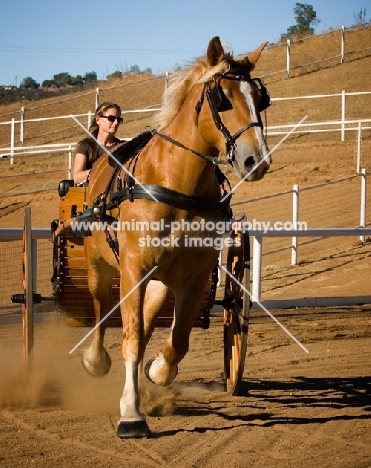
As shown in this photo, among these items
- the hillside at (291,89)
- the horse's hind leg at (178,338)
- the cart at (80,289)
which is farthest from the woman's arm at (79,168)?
the hillside at (291,89)

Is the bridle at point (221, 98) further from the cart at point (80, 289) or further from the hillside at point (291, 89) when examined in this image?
the hillside at point (291, 89)

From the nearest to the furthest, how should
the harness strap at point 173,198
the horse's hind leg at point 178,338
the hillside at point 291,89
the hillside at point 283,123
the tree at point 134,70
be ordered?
the harness strap at point 173,198
the horse's hind leg at point 178,338
the hillside at point 283,123
the hillside at point 291,89
the tree at point 134,70

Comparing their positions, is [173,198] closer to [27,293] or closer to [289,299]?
[27,293]

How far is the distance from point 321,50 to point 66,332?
2507 cm

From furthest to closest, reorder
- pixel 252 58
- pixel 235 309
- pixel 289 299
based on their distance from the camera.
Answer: pixel 289 299 → pixel 235 309 → pixel 252 58

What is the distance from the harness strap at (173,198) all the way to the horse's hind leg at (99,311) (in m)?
1.32

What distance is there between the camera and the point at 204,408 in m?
5.62

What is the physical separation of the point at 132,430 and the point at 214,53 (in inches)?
92.2

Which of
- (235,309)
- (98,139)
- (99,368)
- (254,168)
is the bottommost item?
(99,368)

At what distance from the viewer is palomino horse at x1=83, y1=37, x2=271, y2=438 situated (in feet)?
15.3

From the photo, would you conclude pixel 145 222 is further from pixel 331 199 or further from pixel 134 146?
pixel 331 199

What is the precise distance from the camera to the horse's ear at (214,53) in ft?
15.6

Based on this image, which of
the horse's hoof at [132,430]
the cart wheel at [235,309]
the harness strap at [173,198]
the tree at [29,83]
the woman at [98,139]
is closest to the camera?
the horse's hoof at [132,430]

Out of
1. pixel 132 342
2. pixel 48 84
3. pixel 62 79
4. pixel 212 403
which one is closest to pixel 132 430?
pixel 132 342
